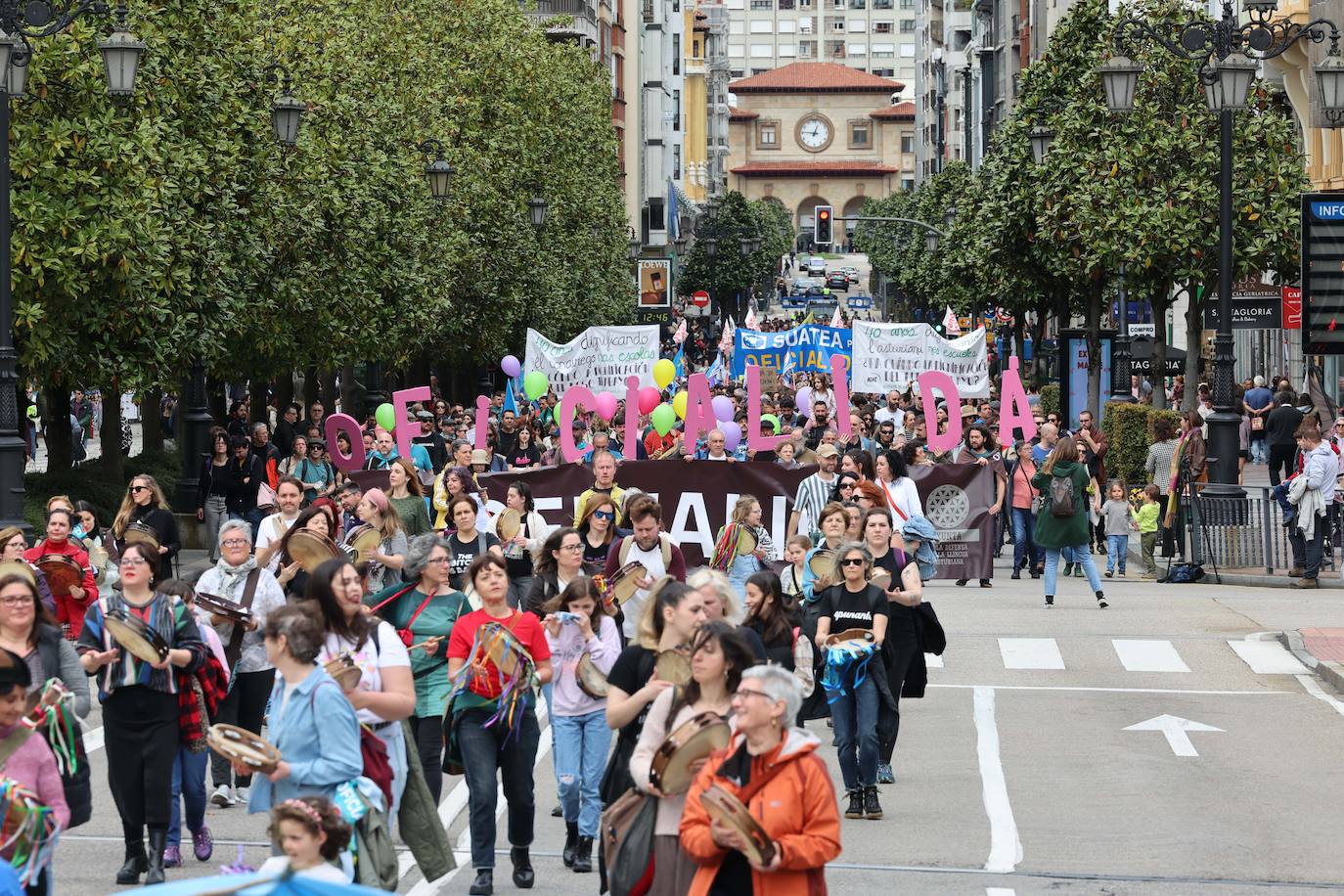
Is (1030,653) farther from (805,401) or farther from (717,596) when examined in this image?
(805,401)

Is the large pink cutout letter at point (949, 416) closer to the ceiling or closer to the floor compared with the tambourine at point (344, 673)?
closer to the ceiling

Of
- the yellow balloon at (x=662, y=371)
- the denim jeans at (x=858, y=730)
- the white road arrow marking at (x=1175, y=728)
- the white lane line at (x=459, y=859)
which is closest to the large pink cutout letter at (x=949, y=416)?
the yellow balloon at (x=662, y=371)

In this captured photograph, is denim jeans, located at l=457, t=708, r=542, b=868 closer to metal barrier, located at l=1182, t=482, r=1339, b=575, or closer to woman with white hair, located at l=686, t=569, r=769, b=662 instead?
woman with white hair, located at l=686, t=569, r=769, b=662

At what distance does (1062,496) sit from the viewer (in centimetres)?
2188

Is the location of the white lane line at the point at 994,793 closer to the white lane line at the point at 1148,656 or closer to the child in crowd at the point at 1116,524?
the white lane line at the point at 1148,656

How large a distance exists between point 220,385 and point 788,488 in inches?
766

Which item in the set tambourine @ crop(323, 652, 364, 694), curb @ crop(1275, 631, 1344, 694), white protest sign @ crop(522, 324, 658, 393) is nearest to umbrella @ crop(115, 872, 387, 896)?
tambourine @ crop(323, 652, 364, 694)

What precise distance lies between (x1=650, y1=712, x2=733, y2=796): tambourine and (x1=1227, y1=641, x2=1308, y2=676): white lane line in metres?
11.5

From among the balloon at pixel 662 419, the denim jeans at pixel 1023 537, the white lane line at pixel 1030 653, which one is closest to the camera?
the white lane line at pixel 1030 653

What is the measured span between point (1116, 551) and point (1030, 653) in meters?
6.96

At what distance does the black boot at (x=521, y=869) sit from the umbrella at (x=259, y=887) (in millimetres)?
5719

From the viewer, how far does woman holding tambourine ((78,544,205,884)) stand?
1037cm


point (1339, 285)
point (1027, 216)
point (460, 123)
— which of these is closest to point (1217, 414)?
point (1339, 285)

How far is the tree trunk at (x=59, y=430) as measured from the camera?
1212 inches
